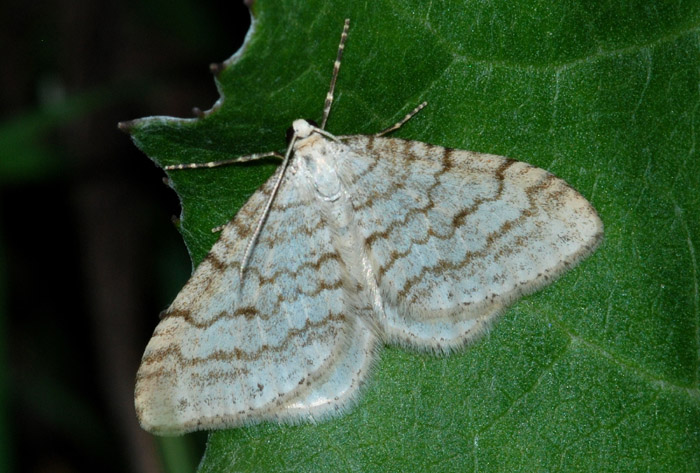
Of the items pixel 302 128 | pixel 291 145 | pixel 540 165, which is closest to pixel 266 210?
pixel 291 145

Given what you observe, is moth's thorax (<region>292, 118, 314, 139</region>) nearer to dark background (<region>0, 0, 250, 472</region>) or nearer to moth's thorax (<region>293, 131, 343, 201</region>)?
moth's thorax (<region>293, 131, 343, 201</region>)

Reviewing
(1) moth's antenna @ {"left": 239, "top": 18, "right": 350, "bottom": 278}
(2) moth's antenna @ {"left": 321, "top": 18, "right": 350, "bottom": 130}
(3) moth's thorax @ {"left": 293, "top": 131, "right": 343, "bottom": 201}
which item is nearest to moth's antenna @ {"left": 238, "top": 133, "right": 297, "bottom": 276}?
(1) moth's antenna @ {"left": 239, "top": 18, "right": 350, "bottom": 278}

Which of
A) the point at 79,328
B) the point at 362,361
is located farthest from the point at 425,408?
the point at 79,328

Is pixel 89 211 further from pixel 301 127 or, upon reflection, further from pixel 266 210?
pixel 301 127

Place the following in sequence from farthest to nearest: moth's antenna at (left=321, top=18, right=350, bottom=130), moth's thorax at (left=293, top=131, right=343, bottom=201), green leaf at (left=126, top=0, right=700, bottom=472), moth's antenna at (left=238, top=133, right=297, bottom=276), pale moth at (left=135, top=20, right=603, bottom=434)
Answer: moth's thorax at (left=293, top=131, right=343, bottom=201)
moth's antenna at (left=238, top=133, right=297, bottom=276)
pale moth at (left=135, top=20, right=603, bottom=434)
moth's antenna at (left=321, top=18, right=350, bottom=130)
green leaf at (left=126, top=0, right=700, bottom=472)

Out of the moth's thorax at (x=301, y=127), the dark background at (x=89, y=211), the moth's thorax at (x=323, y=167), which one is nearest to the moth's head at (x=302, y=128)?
the moth's thorax at (x=301, y=127)

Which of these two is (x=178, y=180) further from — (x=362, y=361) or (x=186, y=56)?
(x=186, y=56)
